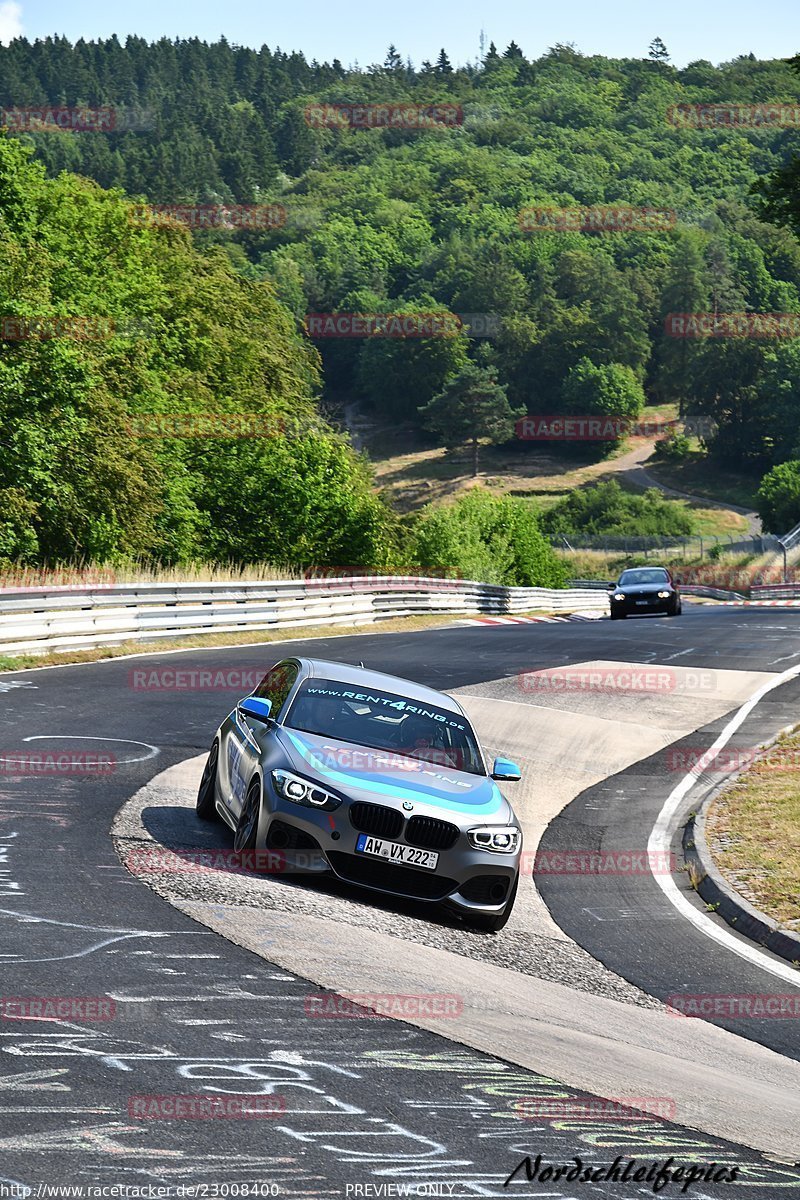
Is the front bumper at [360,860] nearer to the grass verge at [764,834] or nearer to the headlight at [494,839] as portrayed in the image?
the headlight at [494,839]

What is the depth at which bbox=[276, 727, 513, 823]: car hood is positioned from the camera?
942 centimetres

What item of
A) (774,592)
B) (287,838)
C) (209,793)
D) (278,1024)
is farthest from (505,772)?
(774,592)

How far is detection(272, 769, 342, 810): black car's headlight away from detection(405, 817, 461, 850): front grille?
523 millimetres

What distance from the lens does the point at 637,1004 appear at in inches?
331

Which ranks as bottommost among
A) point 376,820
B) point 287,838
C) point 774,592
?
point 774,592

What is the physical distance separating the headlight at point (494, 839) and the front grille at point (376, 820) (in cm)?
52

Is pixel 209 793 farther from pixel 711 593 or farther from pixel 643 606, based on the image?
pixel 711 593

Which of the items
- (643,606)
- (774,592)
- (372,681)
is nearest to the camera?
(372,681)

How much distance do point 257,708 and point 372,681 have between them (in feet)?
3.69

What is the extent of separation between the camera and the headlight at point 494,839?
9414 mm

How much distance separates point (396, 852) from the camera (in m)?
9.27

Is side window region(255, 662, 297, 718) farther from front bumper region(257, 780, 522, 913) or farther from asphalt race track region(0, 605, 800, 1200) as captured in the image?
front bumper region(257, 780, 522, 913)

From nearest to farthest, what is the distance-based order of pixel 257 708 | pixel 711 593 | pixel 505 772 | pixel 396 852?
pixel 396 852 < pixel 257 708 < pixel 505 772 < pixel 711 593

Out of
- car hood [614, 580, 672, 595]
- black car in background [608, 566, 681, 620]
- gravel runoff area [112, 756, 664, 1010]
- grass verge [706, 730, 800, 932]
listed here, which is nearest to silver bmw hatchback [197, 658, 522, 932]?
gravel runoff area [112, 756, 664, 1010]
